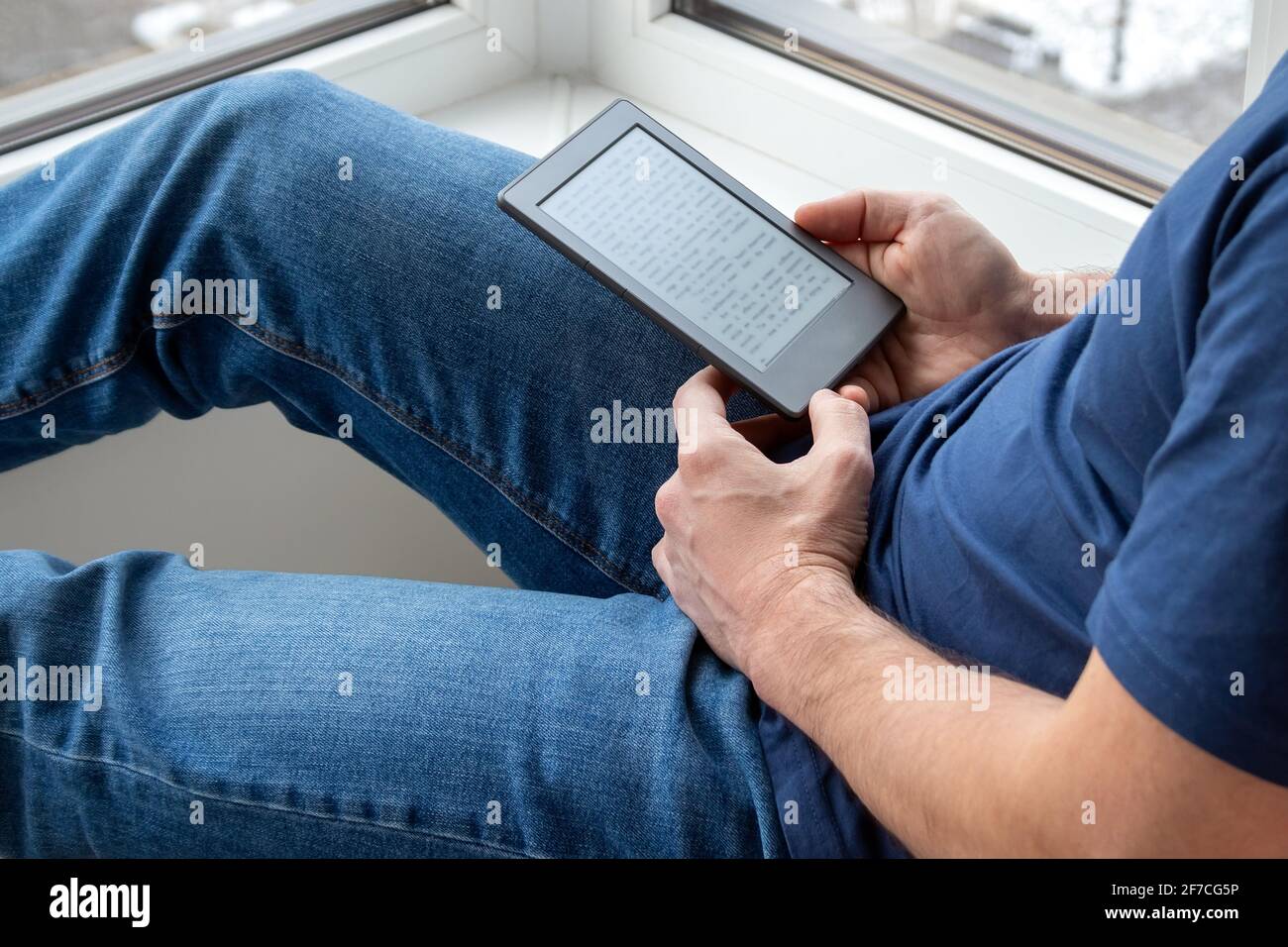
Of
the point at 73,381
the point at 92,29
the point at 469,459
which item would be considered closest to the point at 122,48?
the point at 92,29

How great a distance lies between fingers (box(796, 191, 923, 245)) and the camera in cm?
70

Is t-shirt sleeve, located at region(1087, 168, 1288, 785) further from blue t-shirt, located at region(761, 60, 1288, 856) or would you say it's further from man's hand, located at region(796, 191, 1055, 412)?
man's hand, located at region(796, 191, 1055, 412)

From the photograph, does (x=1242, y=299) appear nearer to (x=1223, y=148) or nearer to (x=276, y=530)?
(x=1223, y=148)

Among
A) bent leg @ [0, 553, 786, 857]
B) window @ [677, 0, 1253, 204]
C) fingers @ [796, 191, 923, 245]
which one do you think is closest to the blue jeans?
bent leg @ [0, 553, 786, 857]

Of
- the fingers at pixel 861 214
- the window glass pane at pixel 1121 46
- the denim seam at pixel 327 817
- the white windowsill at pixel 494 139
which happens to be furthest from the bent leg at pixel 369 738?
the window glass pane at pixel 1121 46

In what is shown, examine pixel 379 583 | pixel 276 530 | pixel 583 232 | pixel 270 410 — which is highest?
pixel 583 232

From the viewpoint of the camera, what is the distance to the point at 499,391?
69cm

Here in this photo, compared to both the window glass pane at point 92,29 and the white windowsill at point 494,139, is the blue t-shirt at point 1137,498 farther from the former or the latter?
the window glass pane at point 92,29

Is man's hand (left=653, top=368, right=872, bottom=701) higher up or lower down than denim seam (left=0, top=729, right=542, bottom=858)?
Answer: higher up

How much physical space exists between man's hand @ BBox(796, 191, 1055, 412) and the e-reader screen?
28mm

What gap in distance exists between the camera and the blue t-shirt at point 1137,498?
0.38 meters

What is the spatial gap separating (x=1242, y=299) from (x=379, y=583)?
408 millimetres

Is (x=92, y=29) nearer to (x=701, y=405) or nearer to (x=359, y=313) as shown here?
(x=359, y=313)
